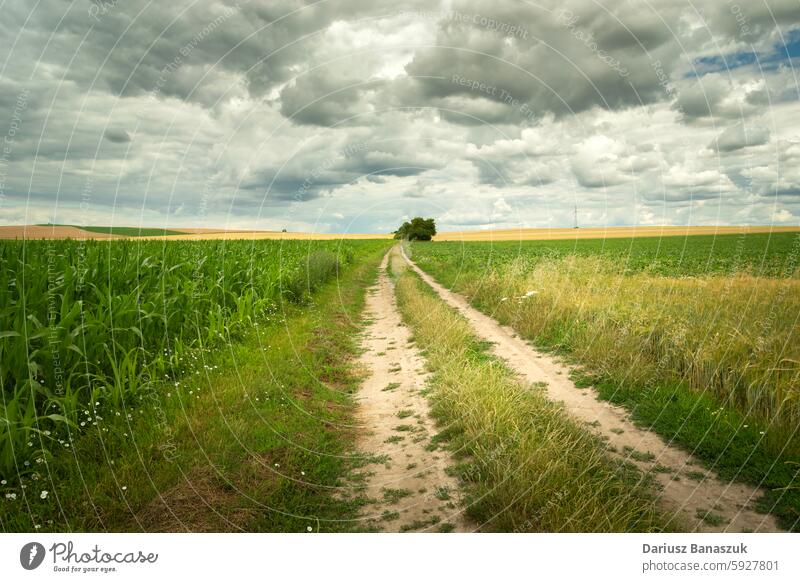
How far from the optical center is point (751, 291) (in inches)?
401

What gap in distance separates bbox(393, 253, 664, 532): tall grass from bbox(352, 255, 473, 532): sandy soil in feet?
0.92

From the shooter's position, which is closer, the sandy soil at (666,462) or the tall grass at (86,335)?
the sandy soil at (666,462)

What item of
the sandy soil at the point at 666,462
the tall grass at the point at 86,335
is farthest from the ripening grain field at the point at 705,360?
the tall grass at the point at 86,335

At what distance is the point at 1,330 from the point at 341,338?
7.43 m

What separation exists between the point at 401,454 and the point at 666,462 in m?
3.37

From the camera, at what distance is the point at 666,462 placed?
566cm

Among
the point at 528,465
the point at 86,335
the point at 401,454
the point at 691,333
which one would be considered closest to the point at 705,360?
the point at 691,333

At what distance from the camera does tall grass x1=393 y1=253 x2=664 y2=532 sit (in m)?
4.10

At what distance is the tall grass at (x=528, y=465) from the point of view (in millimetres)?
4098

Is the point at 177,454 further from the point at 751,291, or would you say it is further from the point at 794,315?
the point at 751,291

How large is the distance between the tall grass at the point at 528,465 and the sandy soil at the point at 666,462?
342 mm

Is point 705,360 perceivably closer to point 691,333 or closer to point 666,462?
point 691,333

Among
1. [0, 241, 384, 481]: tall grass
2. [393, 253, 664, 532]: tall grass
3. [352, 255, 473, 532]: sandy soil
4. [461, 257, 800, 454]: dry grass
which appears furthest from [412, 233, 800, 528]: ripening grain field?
[0, 241, 384, 481]: tall grass

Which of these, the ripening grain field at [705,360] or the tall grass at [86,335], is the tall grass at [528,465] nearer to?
the ripening grain field at [705,360]
